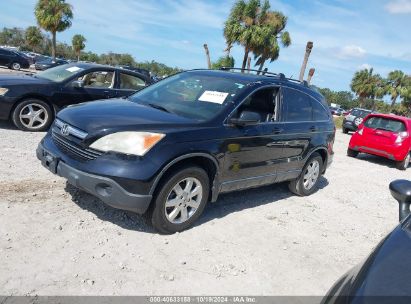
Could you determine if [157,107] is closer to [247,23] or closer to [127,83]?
[127,83]

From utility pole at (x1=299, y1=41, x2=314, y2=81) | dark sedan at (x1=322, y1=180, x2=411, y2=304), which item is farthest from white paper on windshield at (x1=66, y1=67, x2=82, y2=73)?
utility pole at (x1=299, y1=41, x2=314, y2=81)

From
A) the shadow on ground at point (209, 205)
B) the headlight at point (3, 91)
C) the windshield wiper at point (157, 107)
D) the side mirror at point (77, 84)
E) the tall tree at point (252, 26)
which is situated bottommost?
the shadow on ground at point (209, 205)

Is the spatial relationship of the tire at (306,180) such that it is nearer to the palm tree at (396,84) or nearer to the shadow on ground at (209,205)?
the shadow on ground at (209,205)

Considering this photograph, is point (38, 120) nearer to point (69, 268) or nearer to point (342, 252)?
point (69, 268)

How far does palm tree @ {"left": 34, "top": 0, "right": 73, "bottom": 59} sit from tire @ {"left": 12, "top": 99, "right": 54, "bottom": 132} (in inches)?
1263

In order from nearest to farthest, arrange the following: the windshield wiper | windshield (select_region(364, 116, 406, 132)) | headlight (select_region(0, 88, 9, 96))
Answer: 1. the windshield wiper
2. headlight (select_region(0, 88, 9, 96))
3. windshield (select_region(364, 116, 406, 132))

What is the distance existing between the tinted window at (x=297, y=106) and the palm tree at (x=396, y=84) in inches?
2365

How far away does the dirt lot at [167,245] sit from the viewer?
3309mm

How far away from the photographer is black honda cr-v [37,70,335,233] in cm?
383

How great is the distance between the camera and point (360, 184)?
8250 millimetres

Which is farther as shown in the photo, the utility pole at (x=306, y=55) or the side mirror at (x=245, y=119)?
the utility pole at (x=306, y=55)

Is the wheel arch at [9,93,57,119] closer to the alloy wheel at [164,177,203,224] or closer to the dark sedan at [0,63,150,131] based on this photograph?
the dark sedan at [0,63,150,131]

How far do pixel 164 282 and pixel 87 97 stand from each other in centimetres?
577

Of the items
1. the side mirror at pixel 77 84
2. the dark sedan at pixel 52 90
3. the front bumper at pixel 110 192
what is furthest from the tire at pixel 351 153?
the front bumper at pixel 110 192
